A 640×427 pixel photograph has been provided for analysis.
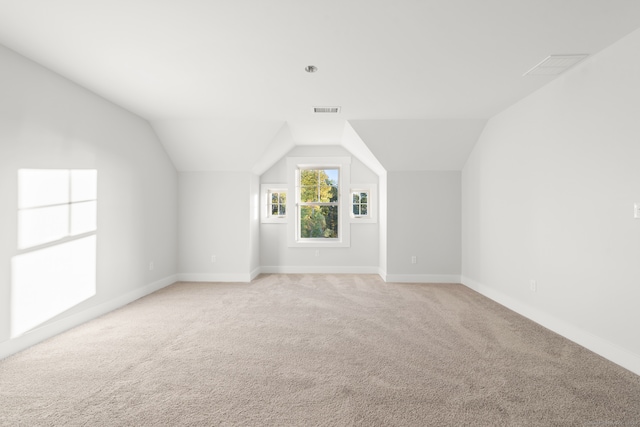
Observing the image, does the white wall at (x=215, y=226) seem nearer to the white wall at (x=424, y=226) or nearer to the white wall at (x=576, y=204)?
the white wall at (x=424, y=226)

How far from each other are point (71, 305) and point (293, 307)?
222cm

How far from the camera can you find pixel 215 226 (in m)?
5.19

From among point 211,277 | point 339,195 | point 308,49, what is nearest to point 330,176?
point 339,195

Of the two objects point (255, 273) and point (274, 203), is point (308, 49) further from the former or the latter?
point (255, 273)

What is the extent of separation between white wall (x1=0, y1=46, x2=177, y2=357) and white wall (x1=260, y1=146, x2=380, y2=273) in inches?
65.3

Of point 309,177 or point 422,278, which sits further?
point 309,177

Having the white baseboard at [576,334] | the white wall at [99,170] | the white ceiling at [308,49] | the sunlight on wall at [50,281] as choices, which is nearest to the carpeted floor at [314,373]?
the white baseboard at [576,334]

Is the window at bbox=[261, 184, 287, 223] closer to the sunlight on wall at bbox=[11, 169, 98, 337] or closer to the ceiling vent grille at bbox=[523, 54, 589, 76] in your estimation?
the sunlight on wall at bbox=[11, 169, 98, 337]

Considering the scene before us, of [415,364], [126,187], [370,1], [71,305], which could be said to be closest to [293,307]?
[415,364]

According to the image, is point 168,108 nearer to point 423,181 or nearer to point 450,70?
point 450,70

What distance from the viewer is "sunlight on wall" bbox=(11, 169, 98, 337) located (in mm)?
2578

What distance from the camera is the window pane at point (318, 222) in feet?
20.0

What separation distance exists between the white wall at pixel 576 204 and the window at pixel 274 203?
3.51m

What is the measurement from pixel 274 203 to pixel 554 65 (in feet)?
15.0
